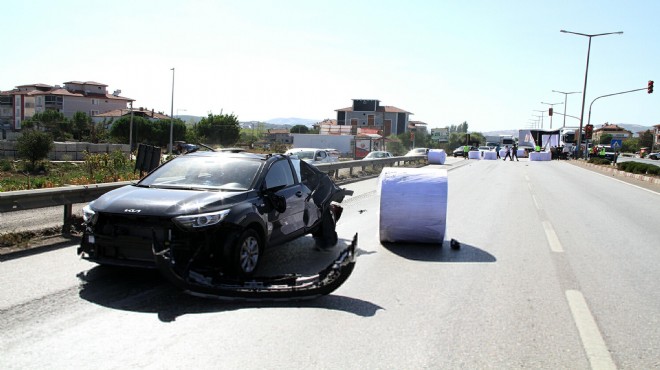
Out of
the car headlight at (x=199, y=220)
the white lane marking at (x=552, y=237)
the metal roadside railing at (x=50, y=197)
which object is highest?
the car headlight at (x=199, y=220)

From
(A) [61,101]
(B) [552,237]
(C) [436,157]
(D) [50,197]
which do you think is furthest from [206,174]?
(A) [61,101]

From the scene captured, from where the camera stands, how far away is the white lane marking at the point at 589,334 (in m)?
4.10

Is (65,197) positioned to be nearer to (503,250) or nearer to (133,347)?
(133,347)

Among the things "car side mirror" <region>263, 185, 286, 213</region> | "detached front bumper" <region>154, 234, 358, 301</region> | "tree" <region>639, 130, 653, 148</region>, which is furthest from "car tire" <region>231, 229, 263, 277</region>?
"tree" <region>639, 130, 653, 148</region>

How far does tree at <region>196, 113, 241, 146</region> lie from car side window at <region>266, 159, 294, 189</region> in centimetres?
7540

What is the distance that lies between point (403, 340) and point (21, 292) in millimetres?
3689

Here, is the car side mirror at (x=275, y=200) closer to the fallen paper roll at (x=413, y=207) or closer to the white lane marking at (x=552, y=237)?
the fallen paper roll at (x=413, y=207)

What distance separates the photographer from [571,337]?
4.59 metres

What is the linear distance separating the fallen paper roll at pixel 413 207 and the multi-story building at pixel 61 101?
359 feet

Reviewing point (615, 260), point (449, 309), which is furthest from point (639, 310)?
point (615, 260)

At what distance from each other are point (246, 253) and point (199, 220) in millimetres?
681

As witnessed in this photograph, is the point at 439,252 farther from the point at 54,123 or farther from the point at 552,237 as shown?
the point at 54,123

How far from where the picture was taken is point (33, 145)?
31125mm

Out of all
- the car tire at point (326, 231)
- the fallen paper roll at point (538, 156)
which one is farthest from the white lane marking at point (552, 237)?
the fallen paper roll at point (538, 156)
